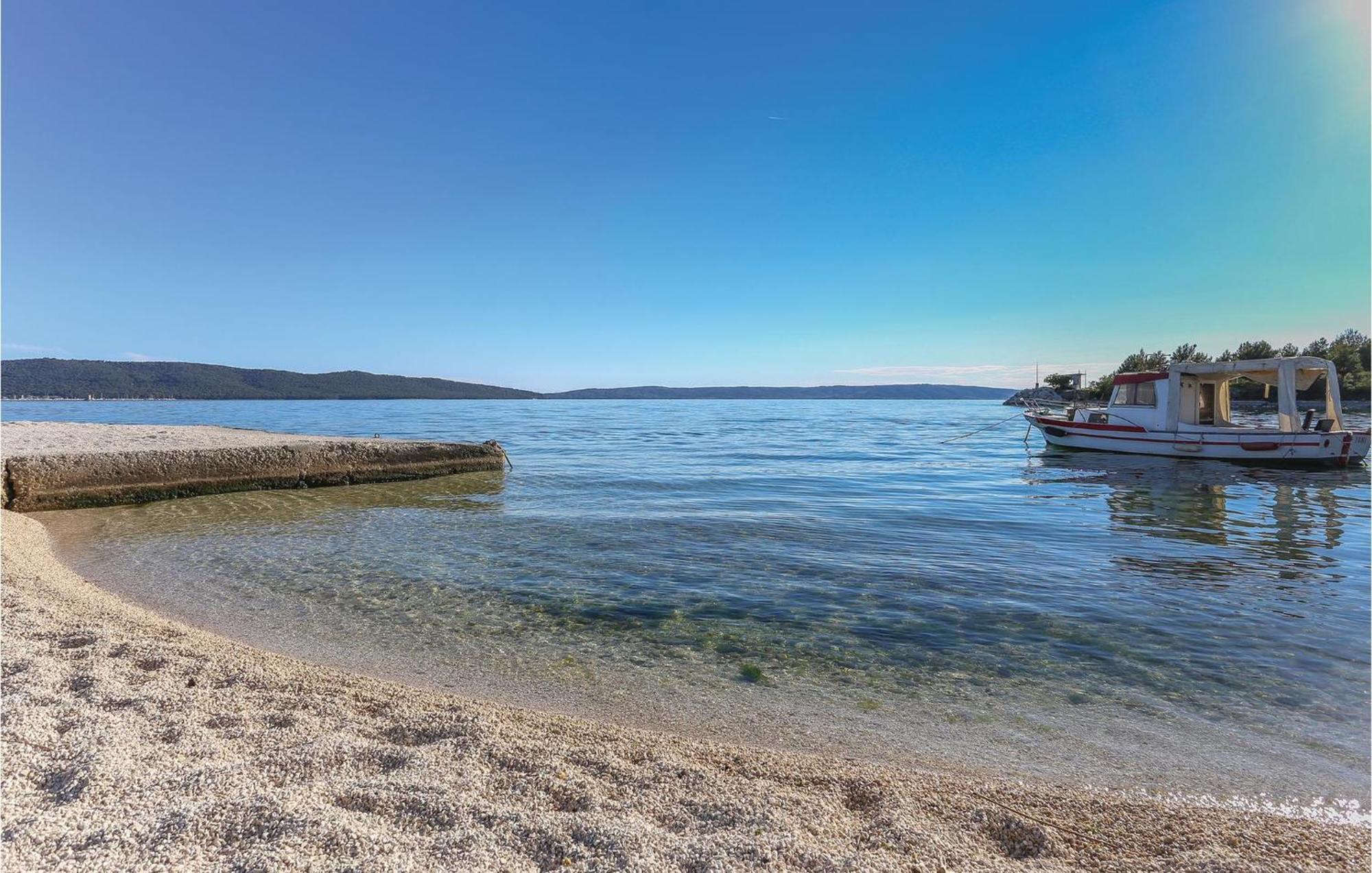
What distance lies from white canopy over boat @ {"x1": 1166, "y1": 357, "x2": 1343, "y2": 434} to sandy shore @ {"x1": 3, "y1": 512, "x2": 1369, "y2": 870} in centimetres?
2804

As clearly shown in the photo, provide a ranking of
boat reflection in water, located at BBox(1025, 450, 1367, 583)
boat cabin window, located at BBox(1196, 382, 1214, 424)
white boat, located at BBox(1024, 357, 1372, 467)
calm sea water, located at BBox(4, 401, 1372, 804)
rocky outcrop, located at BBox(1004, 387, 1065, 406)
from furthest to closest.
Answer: rocky outcrop, located at BBox(1004, 387, 1065, 406), boat cabin window, located at BBox(1196, 382, 1214, 424), white boat, located at BBox(1024, 357, 1372, 467), boat reflection in water, located at BBox(1025, 450, 1367, 583), calm sea water, located at BBox(4, 401, 1372, 804)

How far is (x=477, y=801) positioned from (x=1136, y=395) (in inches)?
1294

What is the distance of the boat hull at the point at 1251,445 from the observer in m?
24.4

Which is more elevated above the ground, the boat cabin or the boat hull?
the boat cabin

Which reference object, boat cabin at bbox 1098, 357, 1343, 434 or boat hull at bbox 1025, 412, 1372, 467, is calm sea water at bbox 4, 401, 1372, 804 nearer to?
boat hull at bbox 1025, 412, 1372, 467

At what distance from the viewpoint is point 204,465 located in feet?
50.3

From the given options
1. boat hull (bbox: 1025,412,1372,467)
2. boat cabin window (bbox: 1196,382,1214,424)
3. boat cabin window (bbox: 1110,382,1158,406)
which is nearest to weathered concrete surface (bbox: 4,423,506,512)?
boat hull (bbox: 1025,412,1372,467)

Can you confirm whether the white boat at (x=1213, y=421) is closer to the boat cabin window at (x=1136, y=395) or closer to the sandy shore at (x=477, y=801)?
the boat cabin window at (x=1136, y=395)

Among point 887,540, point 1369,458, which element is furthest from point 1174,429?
point 887,540

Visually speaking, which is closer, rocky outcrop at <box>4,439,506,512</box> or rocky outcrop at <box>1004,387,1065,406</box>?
rocky outcrop at <box>4,439,506,512</box>

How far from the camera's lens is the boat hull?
80.0 feet

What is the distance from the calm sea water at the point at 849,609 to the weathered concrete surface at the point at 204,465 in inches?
31.3

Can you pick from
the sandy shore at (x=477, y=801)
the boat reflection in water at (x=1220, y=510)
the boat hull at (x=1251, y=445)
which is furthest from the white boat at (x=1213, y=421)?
the sandy shore at (x=477, y=801)

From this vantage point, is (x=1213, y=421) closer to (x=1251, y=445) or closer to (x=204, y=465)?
(x=1251, y=445)
